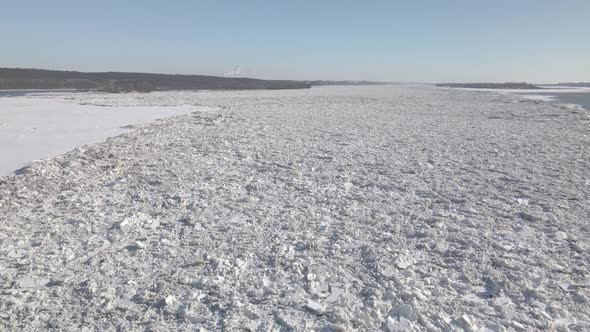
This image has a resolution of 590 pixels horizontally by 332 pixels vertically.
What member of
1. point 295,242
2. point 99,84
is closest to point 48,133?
point 295,242

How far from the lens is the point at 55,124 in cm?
1166

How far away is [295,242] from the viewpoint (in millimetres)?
3713

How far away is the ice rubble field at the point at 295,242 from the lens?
2.63 m

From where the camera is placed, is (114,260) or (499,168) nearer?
(114,260)

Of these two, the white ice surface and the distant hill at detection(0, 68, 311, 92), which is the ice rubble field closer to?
the white ice surface

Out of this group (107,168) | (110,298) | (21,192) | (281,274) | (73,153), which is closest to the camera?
(110,298)

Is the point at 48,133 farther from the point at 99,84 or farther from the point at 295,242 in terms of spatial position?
the point at 99,84

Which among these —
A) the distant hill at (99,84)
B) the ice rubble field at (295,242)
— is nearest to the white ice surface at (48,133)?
the ice rubble field at (295,242)

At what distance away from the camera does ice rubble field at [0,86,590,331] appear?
2627 mm

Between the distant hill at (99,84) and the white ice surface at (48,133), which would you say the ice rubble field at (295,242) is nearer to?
the white ice surface at (48,133)

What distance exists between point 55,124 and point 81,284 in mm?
10315

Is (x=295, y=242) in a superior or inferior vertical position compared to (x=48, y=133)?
inferior

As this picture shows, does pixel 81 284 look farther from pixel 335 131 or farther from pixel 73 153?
pixel 335 131

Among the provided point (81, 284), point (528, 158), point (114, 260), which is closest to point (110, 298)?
→ point (81, 284)
